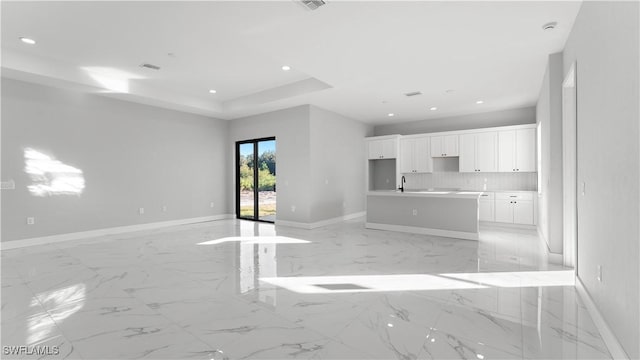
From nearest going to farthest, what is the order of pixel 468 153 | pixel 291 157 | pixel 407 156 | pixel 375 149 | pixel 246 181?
pixel 291 157, pixel 468 153, pixel 246 181, pixel 407 156, pixel 375 149

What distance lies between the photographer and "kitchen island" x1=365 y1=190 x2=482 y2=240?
5547 mm

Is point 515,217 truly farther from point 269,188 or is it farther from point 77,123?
point 77,123

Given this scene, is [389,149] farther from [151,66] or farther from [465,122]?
[151,66]

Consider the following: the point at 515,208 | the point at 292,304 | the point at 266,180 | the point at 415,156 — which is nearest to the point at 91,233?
the point at 266,180

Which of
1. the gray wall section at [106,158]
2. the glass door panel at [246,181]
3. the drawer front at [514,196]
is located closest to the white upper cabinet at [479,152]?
the drawer front at [514,196]

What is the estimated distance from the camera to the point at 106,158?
6.14 meters

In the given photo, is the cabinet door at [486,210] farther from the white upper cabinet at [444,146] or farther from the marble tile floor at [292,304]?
the marble tile floor at [292,304]

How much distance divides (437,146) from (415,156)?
0.64 meters

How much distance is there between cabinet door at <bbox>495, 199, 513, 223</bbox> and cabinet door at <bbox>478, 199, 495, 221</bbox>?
0.11m

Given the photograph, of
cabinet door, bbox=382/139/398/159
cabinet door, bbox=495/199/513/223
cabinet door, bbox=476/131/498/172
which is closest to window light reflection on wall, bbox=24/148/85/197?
cabinet door, bbox=382/139/398/159

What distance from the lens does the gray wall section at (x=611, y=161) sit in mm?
1688

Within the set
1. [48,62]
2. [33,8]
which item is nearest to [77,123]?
[48,62]

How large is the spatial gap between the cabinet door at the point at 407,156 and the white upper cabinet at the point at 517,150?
2.11 m

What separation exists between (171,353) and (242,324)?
52cm
